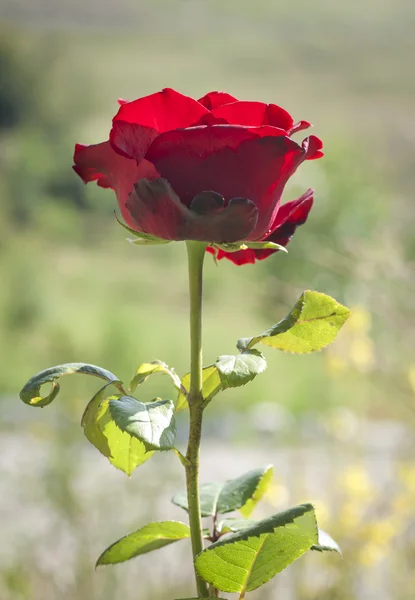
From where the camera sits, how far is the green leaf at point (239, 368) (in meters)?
0.16

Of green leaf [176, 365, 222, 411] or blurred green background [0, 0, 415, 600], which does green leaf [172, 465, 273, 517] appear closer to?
green leaf [176, 365, 222, 411]

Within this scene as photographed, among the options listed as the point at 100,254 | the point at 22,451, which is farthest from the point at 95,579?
the point at 100,254

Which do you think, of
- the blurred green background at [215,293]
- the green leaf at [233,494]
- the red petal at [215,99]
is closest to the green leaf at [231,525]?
the green leaf at [233,494]

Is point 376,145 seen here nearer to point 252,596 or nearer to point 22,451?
point 22,451

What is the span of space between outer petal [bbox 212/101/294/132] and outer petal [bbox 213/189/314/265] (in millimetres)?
23

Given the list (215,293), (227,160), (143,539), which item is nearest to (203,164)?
(227,160)

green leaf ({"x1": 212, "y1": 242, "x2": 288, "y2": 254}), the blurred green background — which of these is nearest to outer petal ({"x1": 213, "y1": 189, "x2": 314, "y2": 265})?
green leaf ({"x1": 212, "y1": 242, "x2": 288, "y2": 254})

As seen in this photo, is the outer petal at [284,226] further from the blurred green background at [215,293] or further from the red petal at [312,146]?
the blurred green background at [215,293]

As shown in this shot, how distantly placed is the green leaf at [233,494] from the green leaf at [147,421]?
0.06 m

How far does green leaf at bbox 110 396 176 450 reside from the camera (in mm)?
151

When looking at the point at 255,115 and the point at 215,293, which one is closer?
the point at 255,115

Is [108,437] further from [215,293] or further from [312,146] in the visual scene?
[215,293]

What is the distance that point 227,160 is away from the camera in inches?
6.7

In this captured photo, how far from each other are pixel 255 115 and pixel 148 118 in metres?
0.03
